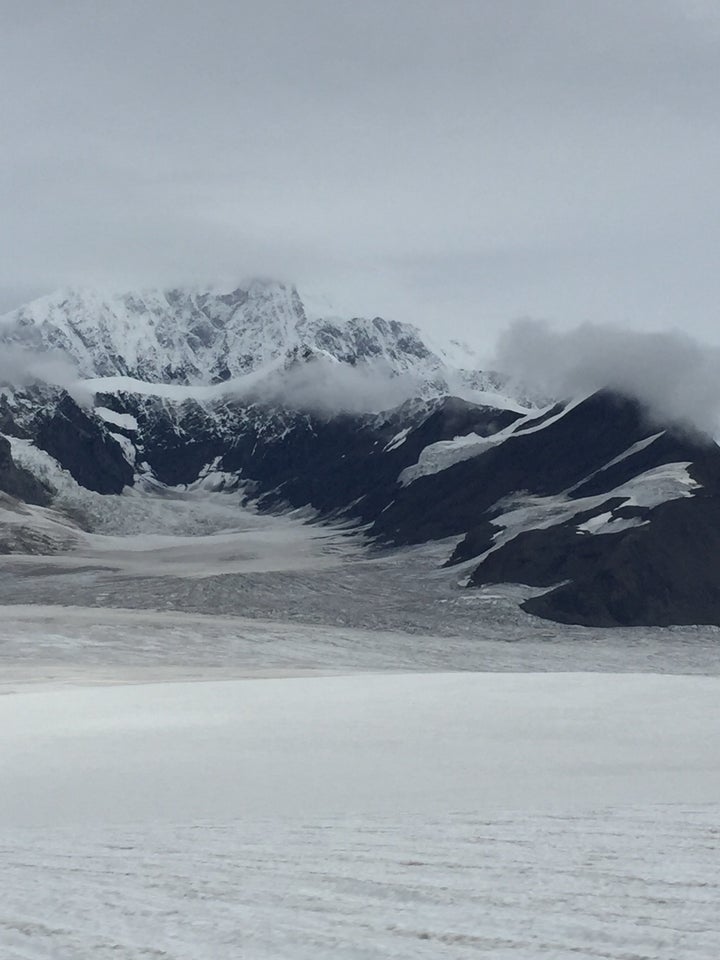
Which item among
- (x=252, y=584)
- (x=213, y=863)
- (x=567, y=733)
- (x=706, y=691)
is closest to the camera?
(x=213, y=863)

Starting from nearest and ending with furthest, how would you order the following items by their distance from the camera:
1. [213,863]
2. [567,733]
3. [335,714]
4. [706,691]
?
[213,863], [567,733], [335,714], [706,691]

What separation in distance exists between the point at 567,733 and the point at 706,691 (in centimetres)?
747

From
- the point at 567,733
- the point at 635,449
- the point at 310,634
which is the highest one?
the point at 635,449

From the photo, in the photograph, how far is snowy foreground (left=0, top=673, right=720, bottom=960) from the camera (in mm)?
7801

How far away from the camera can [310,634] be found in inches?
3297

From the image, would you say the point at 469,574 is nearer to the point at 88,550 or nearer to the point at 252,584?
the point at 252,584

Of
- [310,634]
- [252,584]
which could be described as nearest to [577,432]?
[252,584]

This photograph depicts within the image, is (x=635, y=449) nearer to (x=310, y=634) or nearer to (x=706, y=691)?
(x=310, y=634)

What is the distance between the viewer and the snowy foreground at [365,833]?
7.80m

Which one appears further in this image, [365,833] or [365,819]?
[365,819]

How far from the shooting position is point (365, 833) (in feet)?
36.7

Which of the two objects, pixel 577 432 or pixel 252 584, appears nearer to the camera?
pixel 252 584

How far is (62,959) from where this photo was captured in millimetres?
7461

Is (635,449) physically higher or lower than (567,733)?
higher
